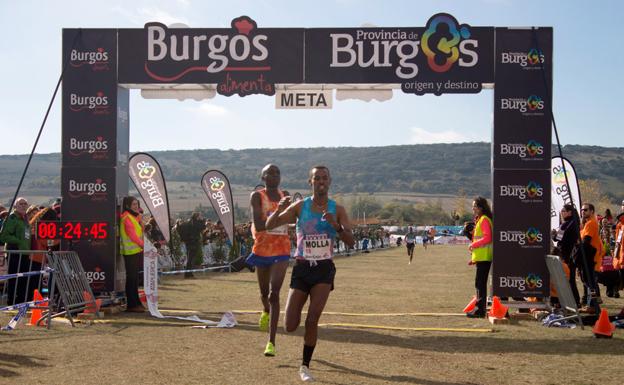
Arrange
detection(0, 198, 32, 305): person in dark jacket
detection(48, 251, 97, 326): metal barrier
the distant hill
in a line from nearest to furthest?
detection(48, 251, 97, 326): metal barrier → detection(0, 198, 32, 305): person in dark jacket → the distant hill

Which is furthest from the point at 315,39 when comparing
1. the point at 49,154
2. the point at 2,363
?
the point at 49,154

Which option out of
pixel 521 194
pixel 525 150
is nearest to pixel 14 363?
pixel 521 194

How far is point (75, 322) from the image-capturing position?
39.2 feet

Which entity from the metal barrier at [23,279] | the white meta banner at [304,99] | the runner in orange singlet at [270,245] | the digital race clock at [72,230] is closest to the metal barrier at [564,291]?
the white meta banner at [304,99]

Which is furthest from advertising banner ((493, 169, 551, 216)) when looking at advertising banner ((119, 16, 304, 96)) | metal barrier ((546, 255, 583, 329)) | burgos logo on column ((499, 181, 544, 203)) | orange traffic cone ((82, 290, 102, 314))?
orange traffic cone ((82, 290, 102, 314))

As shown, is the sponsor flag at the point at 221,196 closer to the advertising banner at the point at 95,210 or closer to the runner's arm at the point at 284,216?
the advertising banner at the point at 95,210

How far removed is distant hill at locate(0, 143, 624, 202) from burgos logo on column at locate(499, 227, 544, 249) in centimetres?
13896

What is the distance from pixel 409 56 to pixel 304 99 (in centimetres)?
193

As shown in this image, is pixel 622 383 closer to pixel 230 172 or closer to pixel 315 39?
pixel 315 39

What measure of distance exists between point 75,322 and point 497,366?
6.75 meters

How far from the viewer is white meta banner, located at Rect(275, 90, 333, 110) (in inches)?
521

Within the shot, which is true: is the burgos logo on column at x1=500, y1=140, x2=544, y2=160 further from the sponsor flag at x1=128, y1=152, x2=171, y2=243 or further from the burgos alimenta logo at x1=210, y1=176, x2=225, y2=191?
the burgos alimenta logo at x1=210, y1=176, x2=225, y2=191

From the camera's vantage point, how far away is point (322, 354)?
29.4 ft

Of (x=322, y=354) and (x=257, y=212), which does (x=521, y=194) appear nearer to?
(x=322, y=354)
